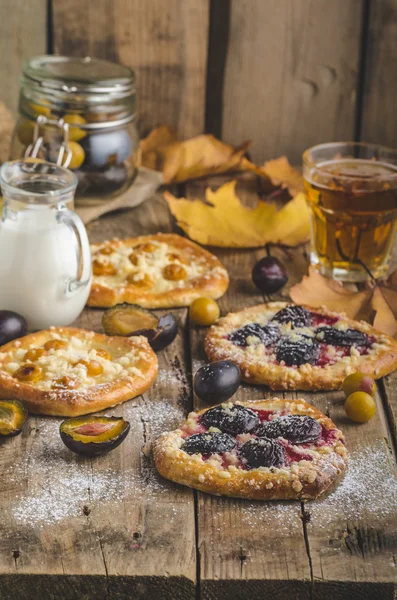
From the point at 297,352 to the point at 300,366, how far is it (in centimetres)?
4

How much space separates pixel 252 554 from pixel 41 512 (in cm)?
37

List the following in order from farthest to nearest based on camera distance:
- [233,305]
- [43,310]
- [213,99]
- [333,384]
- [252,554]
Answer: [213,99] < [233,305] < [43,310] < [333,384] < [252,554]

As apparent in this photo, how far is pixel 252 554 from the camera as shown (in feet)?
4.75

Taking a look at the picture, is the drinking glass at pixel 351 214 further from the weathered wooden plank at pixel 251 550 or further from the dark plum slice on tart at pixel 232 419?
the weathered wooden plank at pixel 251 550

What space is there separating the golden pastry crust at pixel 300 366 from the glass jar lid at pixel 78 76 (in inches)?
33.4

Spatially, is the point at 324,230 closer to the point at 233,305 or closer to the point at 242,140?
the point at 233,305

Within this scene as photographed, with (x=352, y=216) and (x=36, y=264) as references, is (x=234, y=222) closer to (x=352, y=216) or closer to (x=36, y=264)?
(x=352, y=216)

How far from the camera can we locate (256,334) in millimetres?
2049

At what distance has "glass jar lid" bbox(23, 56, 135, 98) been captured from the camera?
2.54m

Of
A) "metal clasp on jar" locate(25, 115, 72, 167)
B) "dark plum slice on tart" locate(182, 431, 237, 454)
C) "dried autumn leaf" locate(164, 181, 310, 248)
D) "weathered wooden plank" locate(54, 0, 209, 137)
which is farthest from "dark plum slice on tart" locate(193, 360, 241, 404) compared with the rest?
"weathered wooden plank" locate(54, 0, 209, 137)

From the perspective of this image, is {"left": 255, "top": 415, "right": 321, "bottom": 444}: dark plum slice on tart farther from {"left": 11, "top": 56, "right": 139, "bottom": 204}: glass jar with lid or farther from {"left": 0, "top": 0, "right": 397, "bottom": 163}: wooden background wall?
{"left": 0, "top": 0, "right": 397, "bottom": 163}: wooden background wall

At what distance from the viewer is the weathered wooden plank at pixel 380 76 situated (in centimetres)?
310

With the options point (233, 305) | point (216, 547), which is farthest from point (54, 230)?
point (216, 547)

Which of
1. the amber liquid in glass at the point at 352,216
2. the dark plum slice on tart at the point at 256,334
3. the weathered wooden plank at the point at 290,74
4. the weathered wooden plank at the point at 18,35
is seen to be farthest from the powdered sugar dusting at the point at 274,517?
the weathered wooden plank at the point at 18,35
